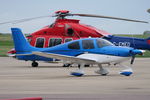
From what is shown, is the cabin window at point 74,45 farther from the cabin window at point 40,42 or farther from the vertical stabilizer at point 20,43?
the cabin window at point 40,42

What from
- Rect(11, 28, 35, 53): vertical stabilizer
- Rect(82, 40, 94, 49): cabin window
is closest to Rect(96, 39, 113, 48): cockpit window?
Rect(82, 40, 94, 49): cabin window

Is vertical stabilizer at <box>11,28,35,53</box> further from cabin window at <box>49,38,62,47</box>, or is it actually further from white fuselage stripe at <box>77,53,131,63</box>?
white fuselage stripe at <box>77,53,131,63</box>

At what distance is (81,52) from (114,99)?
10.1 m

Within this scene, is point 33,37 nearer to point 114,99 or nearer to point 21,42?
point 21,42

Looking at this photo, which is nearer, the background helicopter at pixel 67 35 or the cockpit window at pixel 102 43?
the cockpit window at pixel 102 43

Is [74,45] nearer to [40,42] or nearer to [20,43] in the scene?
[20,43]

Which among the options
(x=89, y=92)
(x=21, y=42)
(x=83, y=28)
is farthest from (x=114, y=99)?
(x=83, y=28)

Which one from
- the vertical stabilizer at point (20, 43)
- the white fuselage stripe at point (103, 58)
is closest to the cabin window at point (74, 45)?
the white fuselage stripe at point (103, 58)

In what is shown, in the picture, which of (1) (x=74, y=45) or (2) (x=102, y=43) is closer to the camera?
(2) (x=102, y=43)

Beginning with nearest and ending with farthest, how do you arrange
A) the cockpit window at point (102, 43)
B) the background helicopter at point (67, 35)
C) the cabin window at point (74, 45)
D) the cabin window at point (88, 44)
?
the cockpit window at point (102, 43) → the cabin window at point (88, 44) → the cabin window at point (74, 45) → the background helicopter at point (67, 35)

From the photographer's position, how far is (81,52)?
2300cm

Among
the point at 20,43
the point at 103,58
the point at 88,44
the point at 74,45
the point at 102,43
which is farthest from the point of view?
the point at 20,43

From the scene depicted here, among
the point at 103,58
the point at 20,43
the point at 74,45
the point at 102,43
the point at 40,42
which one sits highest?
the point at 102,43

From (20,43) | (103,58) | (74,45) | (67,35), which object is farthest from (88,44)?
(67,35)
